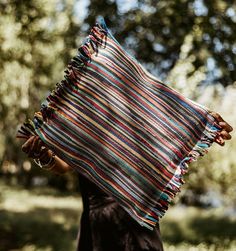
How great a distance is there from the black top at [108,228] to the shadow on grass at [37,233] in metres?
5.80

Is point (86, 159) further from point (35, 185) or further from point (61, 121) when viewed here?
point (35, 185)

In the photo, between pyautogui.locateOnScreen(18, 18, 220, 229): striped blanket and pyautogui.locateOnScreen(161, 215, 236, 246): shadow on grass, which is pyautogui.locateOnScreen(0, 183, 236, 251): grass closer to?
pyautogui.locateOnScreen(161, 215, 236, 246): shadow on grass

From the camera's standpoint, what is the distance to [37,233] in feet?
33.6

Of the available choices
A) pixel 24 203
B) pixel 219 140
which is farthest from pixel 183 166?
pixel 24 203

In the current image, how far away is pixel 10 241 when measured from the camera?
30.4 ft

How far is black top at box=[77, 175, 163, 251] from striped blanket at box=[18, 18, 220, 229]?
13cm

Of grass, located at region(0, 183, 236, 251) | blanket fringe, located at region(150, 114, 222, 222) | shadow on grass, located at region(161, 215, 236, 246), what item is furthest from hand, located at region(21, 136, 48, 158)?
shadow on grass, located at region(161, 215, 236, 246)

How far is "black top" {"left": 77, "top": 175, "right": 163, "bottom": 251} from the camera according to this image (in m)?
2.45

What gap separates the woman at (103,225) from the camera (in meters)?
2.45

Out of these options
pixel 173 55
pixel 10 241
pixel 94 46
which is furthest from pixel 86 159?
pixel 10 241

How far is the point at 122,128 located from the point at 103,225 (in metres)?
0.57

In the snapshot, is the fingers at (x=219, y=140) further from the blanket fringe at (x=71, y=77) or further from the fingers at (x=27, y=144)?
the fingers at (x=27, y=144)

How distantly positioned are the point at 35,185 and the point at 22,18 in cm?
2349

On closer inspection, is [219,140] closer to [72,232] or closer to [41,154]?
[41,154]
